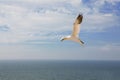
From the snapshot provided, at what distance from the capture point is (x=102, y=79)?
11688cm

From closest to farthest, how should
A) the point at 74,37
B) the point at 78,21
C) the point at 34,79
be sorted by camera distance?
1. the point at 78,21
2. the point at 74,37
3. the point at 34,79

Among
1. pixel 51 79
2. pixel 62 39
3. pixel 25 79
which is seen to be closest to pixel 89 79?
pixel 51 79

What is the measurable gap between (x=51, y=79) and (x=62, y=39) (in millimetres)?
100577

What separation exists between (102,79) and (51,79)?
18.6 metres

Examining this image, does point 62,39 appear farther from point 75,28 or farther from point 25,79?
point 25,79

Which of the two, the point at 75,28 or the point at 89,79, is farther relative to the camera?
the point at 89,79

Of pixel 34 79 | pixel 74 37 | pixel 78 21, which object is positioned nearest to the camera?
pixel 78 21

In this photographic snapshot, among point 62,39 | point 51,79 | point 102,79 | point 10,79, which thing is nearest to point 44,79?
point 51,79

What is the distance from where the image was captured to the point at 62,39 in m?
16.6

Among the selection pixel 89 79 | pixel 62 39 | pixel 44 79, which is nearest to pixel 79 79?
pixel 89 79

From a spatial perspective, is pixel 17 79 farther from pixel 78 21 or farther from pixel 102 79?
pixel 78 21

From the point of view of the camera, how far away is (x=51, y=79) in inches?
4569

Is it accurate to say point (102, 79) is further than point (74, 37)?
Yes

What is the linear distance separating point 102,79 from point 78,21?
103945 millimetres
